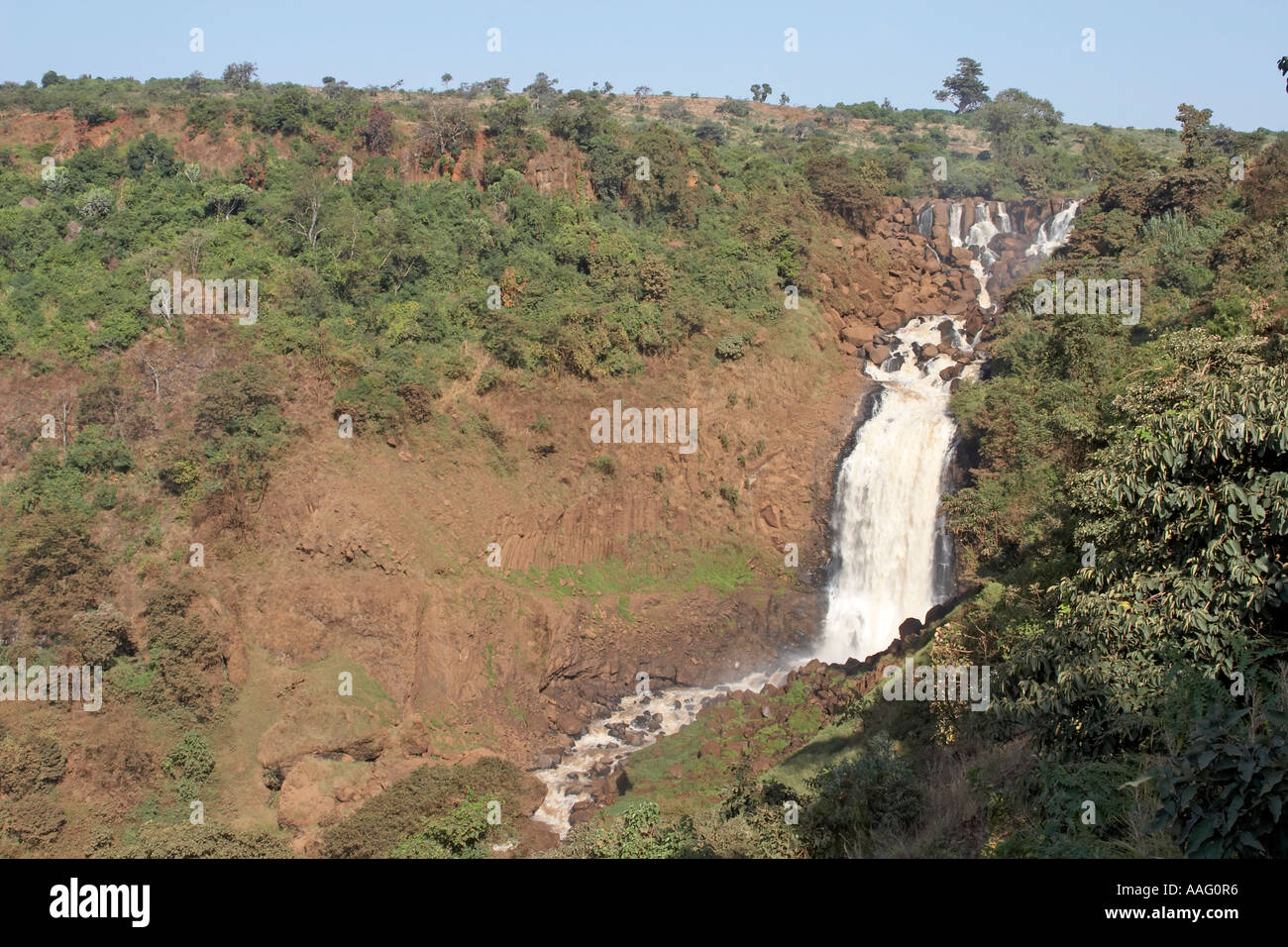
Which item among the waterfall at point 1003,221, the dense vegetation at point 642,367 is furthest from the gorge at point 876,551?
the waterfall at point 1003,221

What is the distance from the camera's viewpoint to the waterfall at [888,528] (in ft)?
94.3

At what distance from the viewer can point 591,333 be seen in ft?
102

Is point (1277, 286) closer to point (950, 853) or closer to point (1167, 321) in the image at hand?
point (1167, 321)

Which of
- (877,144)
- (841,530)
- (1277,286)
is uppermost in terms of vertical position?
(877,144)

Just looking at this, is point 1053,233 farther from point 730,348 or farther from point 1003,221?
point 730,348

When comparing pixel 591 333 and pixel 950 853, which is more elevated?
pixel 591 333

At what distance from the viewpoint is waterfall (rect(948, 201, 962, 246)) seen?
43.1 metres

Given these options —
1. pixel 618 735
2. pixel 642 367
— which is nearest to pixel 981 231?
pixel 642 367

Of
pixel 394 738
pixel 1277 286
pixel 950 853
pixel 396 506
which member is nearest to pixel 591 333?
pixel 396 506

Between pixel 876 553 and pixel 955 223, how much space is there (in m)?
20.3

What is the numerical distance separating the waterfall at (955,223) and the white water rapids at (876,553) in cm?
1280

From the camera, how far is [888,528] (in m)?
29.7

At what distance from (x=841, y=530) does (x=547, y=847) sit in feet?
47.5

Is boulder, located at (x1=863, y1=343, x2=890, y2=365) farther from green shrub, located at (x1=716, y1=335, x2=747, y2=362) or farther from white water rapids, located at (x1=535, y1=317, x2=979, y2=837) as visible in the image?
green shrub, located at (x1=716, y1=335, x2=747, y2=362)
